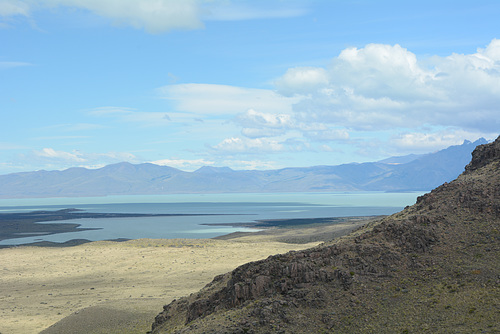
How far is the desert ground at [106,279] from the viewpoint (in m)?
36.2

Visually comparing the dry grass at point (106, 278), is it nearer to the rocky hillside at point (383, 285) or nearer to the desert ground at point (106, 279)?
the desert ground at point (106, 279)

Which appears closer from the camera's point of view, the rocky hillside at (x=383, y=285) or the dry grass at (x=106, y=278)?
the rocky hillside at (x=383, y=285)

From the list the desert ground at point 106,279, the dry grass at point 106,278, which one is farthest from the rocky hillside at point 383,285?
the dry grass at point 106,278

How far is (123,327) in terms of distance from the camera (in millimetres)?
33781

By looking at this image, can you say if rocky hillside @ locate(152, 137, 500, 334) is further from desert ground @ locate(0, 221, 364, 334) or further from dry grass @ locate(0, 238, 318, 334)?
dry grass @ locate(0, 238, 318, 334)

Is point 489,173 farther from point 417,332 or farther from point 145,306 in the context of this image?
point 145,306

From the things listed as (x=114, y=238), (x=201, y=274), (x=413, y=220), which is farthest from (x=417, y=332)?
(x=114, y=238)

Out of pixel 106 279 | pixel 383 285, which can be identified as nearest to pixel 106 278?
pixel 106 279

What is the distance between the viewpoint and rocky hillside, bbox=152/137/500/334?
850 inches

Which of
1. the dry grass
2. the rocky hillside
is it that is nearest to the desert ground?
the dry grass

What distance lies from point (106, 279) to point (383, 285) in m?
42.2

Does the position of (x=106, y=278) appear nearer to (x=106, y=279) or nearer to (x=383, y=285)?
(x=106, y=279)

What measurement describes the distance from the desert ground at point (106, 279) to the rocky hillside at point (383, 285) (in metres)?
9.40

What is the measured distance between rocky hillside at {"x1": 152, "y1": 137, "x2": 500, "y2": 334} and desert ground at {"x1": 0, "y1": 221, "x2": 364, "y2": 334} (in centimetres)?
940
